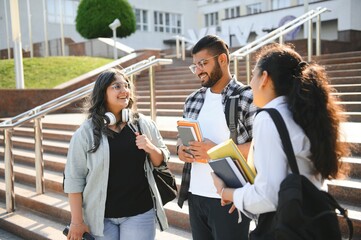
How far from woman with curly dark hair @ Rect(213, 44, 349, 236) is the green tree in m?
21.2

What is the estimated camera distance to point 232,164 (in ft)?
5.94

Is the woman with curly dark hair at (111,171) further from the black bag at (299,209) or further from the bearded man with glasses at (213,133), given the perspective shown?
the black bag at (299,209)

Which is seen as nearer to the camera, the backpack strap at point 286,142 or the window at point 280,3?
the backpack strap at point 286,142

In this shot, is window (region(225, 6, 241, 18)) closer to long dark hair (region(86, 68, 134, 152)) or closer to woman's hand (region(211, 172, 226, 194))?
long dark hair (region(86, 68, 134, 152))

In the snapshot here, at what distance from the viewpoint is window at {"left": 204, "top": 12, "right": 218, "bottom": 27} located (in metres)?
37.5

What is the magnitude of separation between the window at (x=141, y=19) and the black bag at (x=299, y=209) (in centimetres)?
3387

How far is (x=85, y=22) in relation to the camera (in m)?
22.5

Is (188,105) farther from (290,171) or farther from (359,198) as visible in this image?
(359,198)

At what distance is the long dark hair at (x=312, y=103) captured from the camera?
1612 millimetres

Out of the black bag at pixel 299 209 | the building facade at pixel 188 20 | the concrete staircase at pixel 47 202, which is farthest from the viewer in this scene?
the building facade at pixel 188 20

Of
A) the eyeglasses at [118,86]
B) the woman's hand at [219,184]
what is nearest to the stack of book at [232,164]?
the woman's hand at [219,184]

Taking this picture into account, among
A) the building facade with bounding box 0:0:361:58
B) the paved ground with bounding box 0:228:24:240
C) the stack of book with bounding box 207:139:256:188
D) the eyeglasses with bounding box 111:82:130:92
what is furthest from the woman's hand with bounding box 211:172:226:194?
the building facade with bounding box 0:0:361:58

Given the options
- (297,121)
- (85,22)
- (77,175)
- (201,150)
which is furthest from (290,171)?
(85,22)

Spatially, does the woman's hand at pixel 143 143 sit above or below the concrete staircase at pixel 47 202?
above
